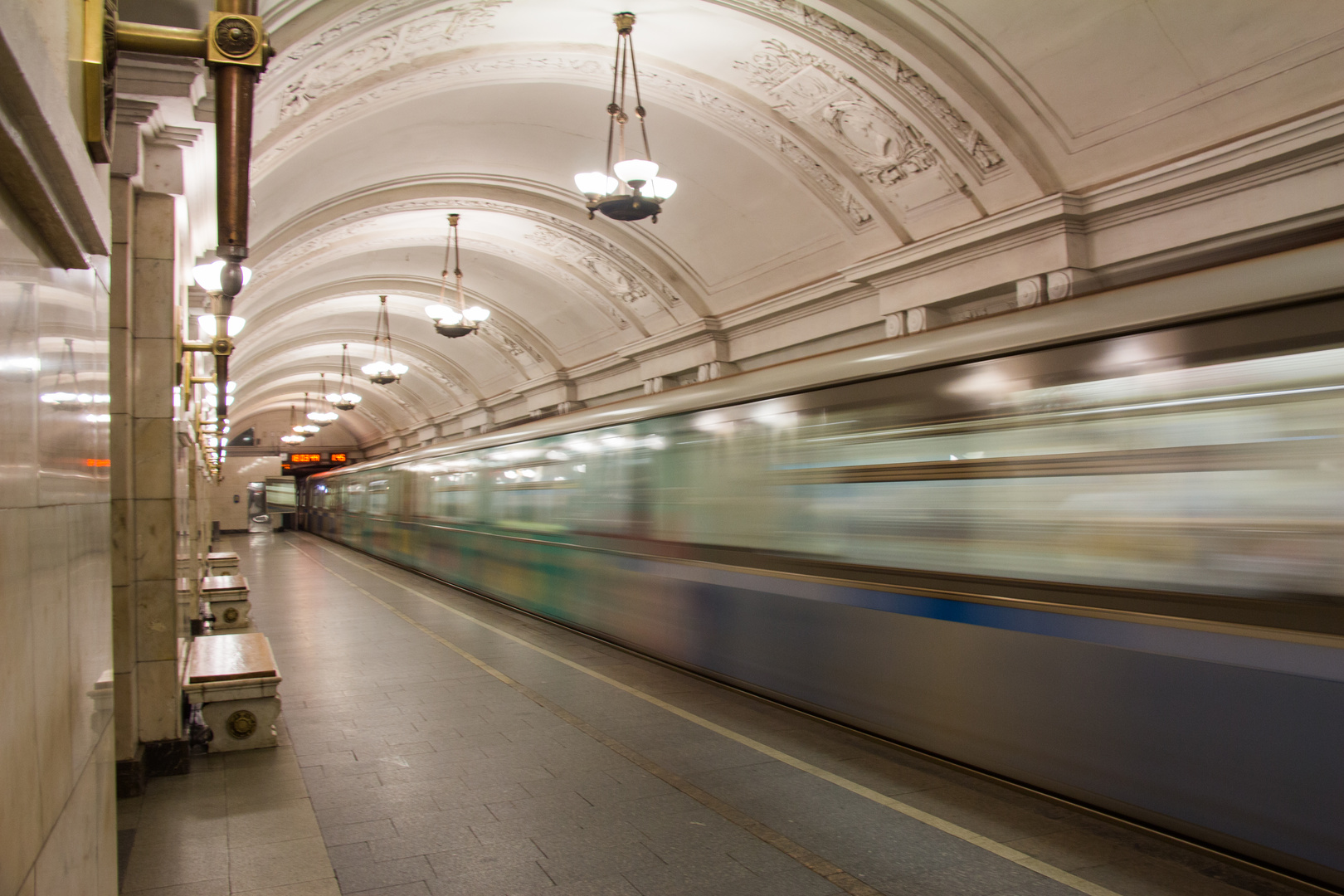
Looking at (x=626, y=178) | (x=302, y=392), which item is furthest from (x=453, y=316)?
(x=302, y=392)

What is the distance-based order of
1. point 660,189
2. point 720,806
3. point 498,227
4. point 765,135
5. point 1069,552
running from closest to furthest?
1. point 1069,552
2. point 720,806
3. point 660,189
4. point 765,135
5. point 498,227

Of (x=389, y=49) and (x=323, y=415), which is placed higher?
(x=389, y=49)

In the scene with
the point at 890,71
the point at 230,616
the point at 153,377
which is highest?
the point at 890,71

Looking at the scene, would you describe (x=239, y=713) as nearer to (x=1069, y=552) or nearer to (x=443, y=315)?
(x=1069, y=552)

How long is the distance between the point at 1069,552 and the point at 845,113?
26.4 ft

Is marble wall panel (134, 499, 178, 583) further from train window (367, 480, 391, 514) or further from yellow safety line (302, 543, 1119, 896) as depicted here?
train window (367, 480, 391, 514)

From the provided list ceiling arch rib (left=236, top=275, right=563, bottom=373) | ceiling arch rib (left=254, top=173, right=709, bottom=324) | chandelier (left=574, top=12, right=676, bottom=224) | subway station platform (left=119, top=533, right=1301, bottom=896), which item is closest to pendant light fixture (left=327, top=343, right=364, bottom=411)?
ceiling arch rib (left=236, top=275, right=563, bottom=373)

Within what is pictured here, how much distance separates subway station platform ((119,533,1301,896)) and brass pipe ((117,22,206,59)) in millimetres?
3148

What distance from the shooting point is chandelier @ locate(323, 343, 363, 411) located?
28.8 metres

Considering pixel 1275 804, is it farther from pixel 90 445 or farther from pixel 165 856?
pixel 165 856

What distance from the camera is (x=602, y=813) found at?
4613 mm

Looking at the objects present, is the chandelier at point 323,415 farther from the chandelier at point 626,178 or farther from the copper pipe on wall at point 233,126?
the copper pipe on wall at point 233,126

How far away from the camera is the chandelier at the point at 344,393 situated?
2875cm

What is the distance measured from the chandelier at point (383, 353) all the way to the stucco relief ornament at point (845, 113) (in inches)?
531
